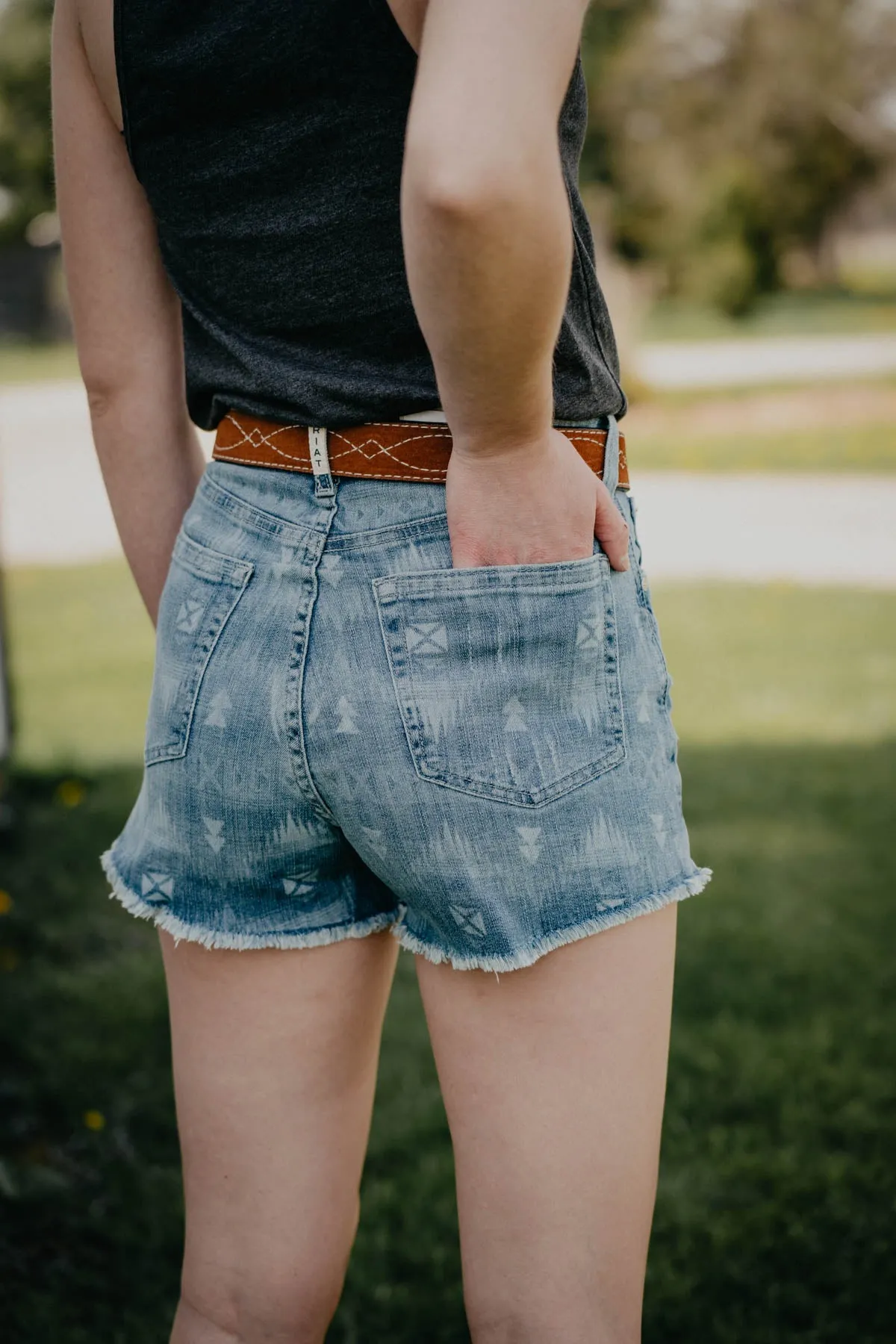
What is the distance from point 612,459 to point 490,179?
1.10ft

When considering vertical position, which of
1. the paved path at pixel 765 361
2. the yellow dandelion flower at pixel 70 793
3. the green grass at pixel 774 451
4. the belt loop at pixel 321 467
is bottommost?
the yellow dandelion flower at pixel 70 793

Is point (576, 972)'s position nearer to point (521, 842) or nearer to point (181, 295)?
point (521, 842)

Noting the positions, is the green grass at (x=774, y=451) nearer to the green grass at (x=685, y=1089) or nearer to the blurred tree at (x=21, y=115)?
the green grass at (x=685, y=1089)

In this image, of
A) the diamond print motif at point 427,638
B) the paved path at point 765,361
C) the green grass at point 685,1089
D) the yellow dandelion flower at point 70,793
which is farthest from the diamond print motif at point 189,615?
the paved path at point 765,361

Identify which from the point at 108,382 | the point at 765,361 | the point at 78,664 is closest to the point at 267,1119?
the point at 108,382

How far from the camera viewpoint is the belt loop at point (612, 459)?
1.22 meters

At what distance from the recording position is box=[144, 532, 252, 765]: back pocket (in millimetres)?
1218

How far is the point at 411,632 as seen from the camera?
1.12 metres

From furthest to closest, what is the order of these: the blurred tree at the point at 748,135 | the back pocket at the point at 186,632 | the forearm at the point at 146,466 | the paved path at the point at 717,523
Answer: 1. the blurred tree at the point at 748,135
2. the paved path at the point at 717,523
3. the forearm at the point at 146,466
4. the back pocket at the point at 186,632

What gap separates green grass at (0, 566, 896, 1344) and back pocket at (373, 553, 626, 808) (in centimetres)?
161

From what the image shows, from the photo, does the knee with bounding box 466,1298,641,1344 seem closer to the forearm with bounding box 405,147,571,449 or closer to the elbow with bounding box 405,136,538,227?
the forearm with bounding box 405,147,571,449

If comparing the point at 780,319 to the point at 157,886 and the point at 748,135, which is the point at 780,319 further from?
the point at 157,886

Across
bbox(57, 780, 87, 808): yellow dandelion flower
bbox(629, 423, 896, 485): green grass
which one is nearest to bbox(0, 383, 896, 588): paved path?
bbox(629, 423, 896, 485): green grass

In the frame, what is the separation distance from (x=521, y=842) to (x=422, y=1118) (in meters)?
2.04
